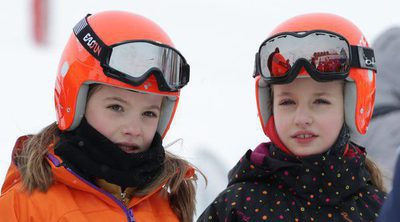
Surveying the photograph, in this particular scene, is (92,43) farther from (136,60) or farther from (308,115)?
(308,115)

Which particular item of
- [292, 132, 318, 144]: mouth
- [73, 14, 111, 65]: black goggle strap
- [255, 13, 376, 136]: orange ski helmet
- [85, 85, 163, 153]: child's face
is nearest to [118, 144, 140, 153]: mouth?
[85, 85, 163, 153]: child's face

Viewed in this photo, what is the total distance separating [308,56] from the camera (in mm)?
3184

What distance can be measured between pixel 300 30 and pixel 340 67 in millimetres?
285

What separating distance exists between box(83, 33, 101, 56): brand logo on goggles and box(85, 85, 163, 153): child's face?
199 millimetres

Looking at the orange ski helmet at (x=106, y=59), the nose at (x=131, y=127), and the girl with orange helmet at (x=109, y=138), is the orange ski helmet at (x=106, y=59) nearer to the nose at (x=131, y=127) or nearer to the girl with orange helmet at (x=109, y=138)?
the girl with orange helmet at (x=109, y=138)

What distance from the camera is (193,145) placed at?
8.43 m

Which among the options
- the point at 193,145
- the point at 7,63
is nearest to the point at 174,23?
the point at 7,63

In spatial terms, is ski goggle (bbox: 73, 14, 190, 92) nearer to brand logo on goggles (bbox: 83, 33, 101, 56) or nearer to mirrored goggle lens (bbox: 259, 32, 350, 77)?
brand logo on goggles (bbox: 83, 33, 101, 56)

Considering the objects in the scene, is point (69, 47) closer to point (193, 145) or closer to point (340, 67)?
point (340, 67)

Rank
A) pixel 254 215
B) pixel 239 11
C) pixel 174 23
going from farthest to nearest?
pixel 239 11 < pixel 174 23 < pixel 254 215

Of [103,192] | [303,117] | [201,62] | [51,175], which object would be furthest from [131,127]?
[201,62]

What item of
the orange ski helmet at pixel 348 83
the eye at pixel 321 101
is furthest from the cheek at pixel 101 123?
the eye at pixel 321 101

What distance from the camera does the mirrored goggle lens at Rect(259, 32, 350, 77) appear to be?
125 inches

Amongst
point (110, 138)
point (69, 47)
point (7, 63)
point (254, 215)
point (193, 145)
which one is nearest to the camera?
point (254, 215)
